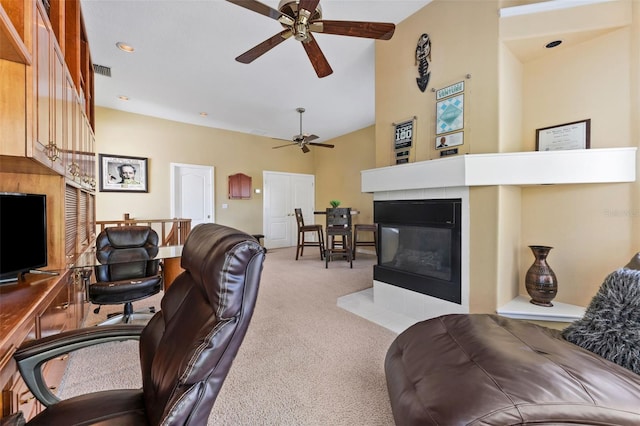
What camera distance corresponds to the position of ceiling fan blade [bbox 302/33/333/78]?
7.20ft

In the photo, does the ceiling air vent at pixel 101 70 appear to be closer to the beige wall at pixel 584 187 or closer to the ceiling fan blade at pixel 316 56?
the ceiling fan blade at pixel 316 56

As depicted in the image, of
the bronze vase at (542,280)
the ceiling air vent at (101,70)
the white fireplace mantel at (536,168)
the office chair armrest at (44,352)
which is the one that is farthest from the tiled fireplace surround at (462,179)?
the ceiling air vent at (101,70)

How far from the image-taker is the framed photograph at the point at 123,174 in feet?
15.9

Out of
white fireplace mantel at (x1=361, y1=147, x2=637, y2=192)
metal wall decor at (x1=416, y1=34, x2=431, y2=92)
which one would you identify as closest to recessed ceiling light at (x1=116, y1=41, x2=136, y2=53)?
metal wall decor at (x1=416, y1=34, x2=431, y2=92)

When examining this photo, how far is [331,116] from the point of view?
5438mm

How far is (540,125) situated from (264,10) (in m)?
2.49


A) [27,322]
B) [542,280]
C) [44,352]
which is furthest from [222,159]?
[542,280]

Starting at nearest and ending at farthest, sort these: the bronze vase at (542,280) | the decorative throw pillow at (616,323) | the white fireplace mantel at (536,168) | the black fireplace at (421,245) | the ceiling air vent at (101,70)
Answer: the decorative throw pillow at (616,323)
the white fireplace mantel at (536,168)
the bronze vase at (542,280)
the black fireplace at (421,245)
the ceiling air vent at (101,70)

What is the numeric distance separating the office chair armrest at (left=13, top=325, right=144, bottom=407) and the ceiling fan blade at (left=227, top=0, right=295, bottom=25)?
6.31 ft

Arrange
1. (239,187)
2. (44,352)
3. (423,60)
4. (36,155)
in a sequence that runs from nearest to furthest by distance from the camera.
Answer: (44,352), (36,155), (423,60), (239,187)

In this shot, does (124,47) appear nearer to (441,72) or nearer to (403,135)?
(403,135)

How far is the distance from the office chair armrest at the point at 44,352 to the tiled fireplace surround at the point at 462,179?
2136mm

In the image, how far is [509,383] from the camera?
939 mm

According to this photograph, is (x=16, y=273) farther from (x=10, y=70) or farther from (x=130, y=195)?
(x=130, y=195)
